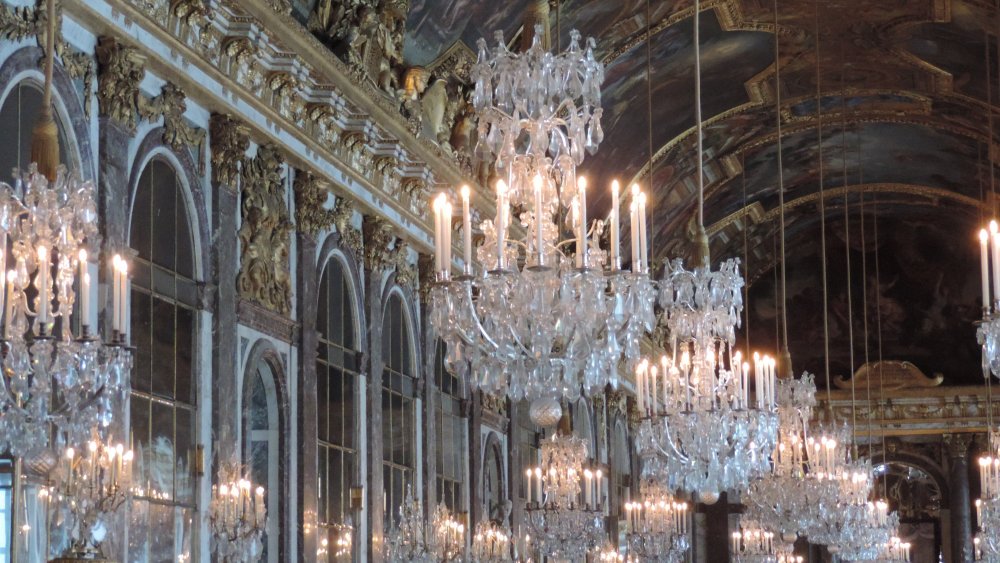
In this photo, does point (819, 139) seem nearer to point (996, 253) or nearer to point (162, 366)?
point (162, 366)

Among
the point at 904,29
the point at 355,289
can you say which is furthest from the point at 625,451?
the point at 355,289

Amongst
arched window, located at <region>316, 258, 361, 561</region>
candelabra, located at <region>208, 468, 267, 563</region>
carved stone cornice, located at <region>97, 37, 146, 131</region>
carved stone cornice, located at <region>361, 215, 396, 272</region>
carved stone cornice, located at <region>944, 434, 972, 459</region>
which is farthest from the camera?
carved stone cornice, located at <region>944, 434, 972, 459</region>

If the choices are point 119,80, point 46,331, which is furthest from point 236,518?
point 46,331

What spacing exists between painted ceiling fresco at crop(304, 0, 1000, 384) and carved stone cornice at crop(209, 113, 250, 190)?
280 cm

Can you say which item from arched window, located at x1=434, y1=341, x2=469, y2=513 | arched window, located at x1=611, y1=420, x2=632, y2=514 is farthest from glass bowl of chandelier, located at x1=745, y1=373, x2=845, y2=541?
arched window, located at x1=611, y1=420, x2=632, y2=514

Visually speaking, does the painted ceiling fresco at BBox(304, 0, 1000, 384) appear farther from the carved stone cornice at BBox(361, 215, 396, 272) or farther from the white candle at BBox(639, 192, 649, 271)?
the white candle at BBox(639, 192, 649, 271)

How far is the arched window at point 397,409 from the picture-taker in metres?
20.6

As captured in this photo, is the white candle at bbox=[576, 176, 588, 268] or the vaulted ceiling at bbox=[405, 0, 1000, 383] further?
the vaulted ceiling at bbox=[405, 0, 1000, 383]

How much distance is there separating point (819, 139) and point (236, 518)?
11144mm

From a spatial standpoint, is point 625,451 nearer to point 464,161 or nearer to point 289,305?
point 464,161

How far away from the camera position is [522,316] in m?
9.78

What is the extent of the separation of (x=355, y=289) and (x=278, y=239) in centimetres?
308

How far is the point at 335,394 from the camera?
731 inches

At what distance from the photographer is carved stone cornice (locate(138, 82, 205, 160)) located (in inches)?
539
